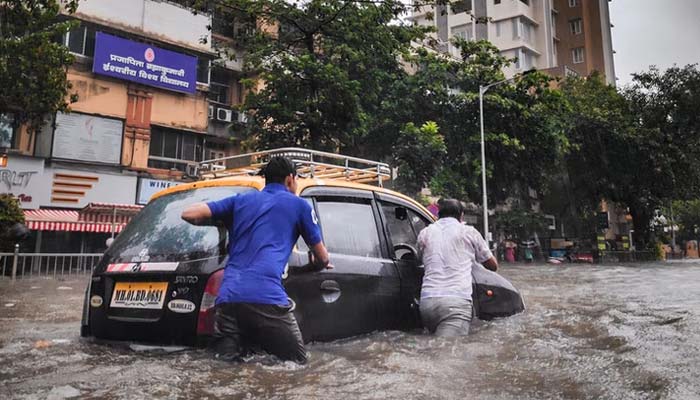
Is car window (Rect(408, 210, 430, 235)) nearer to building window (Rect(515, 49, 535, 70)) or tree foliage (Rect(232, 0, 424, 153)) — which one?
tree foliage (Rect(232, 0, 424, 153))

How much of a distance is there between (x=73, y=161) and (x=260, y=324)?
55.3 ft

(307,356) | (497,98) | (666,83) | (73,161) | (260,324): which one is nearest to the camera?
(260,324)

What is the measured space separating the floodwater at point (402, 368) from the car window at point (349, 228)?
0.66m

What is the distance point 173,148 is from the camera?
20156 millimetres

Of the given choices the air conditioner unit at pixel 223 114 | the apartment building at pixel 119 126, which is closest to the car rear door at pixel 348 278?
the apartment building at pixel 119 126

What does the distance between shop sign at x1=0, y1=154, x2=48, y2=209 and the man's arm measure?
16.0 meters

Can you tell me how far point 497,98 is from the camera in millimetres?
20453

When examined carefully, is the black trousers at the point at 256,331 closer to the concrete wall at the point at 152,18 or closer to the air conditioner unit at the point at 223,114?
the concrete wall at the point at 152,18

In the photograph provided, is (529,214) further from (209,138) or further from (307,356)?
(307,356)

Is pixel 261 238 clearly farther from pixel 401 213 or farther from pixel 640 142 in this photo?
pixel 640 142

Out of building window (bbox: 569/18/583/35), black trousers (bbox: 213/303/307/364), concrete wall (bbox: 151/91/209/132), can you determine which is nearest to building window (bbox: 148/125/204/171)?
concrete wall (bbox: 151/91/209/132)

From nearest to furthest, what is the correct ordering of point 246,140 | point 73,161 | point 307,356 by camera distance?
point 307,356, point 246,140, point 73,161

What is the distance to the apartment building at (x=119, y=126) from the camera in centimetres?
1672

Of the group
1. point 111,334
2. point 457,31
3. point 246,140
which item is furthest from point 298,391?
point 457,31
